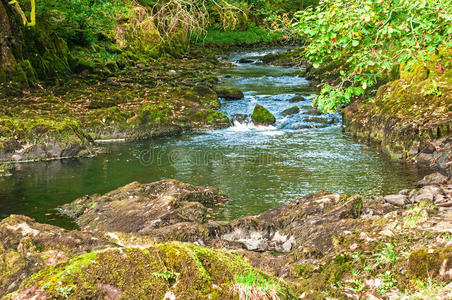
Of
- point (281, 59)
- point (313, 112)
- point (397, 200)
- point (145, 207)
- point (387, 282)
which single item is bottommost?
point (145, 207)

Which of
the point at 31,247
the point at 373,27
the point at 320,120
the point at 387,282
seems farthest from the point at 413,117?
the point at 31,247

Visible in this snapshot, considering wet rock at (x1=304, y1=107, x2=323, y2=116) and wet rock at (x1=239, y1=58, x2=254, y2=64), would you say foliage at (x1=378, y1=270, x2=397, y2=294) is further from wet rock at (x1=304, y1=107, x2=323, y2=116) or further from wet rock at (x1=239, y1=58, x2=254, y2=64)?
wet rock at (x1=239, y1=58, x2=254, y2=64)

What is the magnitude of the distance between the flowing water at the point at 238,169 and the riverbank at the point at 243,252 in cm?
169

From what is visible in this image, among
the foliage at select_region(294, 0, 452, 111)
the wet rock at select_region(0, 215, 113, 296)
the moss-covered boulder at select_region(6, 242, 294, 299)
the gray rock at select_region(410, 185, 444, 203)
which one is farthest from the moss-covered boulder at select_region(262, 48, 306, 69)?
the moss-covered boulder at select_region(6, 242, 294, 299)

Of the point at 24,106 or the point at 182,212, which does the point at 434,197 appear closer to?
the point at 182,212

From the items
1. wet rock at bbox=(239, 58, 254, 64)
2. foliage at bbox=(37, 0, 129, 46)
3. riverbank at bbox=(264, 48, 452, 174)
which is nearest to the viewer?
riverbank at bbox=(264, 48, 452, 174)

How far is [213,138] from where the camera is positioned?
16.7m

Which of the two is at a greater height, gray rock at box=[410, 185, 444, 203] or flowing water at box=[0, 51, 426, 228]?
gray rock at box=[410, 185, 444, 203]

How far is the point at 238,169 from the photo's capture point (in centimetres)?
1278

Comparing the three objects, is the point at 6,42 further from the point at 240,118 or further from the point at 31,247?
the point at 31,247

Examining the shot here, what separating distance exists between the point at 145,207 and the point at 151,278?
19.1 feet

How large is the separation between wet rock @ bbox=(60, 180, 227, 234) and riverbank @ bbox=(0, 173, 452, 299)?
3 centimetres

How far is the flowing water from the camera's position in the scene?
10.4 metres

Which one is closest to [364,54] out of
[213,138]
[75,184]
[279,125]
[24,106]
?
[75,184]
